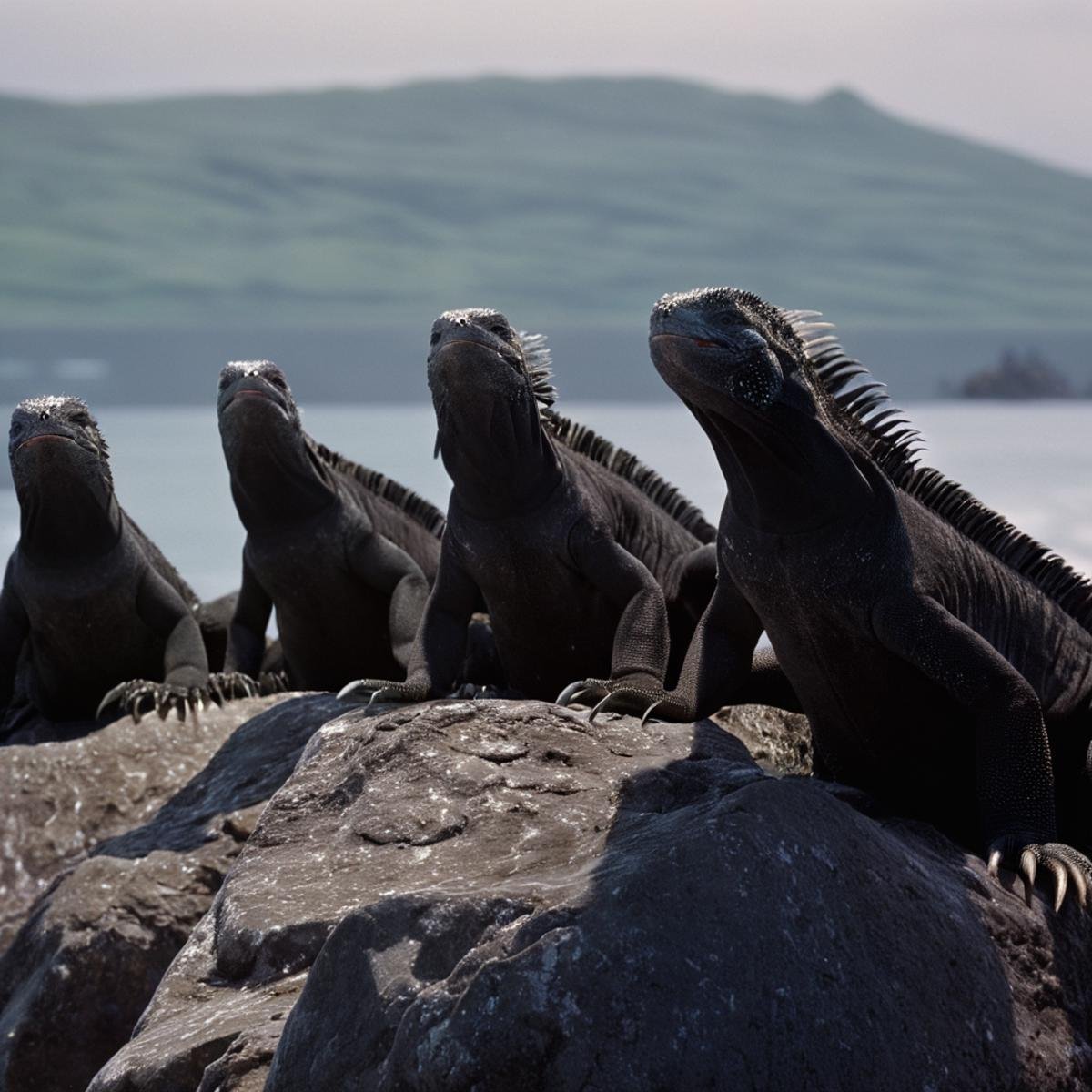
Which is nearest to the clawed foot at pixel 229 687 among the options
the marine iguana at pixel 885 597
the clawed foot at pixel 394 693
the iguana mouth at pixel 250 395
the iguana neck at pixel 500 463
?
the iguana mouth at pixel 250 395

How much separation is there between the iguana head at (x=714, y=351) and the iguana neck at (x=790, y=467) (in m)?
0.08

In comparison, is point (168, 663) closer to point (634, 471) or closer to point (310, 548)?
point (310, 548)

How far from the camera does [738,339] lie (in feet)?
14.5

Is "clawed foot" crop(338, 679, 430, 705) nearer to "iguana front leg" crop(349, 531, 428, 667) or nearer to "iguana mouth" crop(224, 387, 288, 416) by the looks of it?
"iguana front leg" crop(349, 531, 428, 667)

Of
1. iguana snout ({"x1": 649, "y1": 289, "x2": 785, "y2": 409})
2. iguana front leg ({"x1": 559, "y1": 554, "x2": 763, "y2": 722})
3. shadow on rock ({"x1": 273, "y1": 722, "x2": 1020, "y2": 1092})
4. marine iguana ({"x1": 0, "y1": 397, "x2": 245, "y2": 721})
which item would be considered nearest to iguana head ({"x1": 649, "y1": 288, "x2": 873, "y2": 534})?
iguana snout ({"x1": 649, "y1": 289, "x2": 785, "y2": 409})

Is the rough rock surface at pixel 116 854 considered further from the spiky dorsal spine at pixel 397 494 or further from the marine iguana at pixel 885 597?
the marine iguana at pixel 885 597

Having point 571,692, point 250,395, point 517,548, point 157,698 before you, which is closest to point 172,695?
point 157,698

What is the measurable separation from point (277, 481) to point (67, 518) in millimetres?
921

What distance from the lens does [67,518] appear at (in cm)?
766

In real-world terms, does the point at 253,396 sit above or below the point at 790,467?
below

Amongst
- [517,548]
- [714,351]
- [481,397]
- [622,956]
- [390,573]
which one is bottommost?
[390,573]

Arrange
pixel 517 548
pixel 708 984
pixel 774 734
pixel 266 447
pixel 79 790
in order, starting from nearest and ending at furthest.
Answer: pixel 708 984
pixel 517 548
pixel 774 734
pixel 79 790
pixel 266 447

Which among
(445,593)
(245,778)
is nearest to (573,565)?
(445,593)

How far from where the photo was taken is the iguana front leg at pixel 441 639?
617cm
